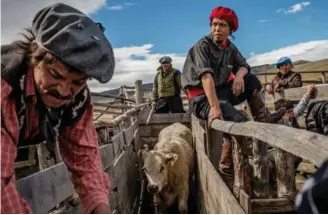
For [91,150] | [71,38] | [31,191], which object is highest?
[71,38]

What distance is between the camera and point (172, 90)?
1036cm

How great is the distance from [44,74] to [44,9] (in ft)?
0.95

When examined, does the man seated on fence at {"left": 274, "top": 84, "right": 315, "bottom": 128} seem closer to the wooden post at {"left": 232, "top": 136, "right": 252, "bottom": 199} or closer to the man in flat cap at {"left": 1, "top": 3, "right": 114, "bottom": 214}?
the wooden post at {"left": 232, "top": 136, "right": 252, "bottom": 199}

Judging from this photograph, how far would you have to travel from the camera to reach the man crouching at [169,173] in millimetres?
6441

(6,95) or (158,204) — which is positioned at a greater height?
(6,95)

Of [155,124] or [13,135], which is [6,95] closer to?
[13,135]

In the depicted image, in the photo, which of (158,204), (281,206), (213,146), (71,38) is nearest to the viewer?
(71,38)

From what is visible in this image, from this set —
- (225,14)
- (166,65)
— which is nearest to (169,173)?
(225,14)

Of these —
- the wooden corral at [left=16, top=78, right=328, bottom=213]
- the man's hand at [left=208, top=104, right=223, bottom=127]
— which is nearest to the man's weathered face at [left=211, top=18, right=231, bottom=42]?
the man's hand at [left=208, top=104, right=223, bottom=127]

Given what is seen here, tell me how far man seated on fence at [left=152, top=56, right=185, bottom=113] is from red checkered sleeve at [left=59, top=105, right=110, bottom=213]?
8072 millimetres

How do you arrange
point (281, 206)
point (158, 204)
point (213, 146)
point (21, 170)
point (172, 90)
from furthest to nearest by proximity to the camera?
1. point (172, 90)
2. point (158, 204)
3. point (21, 170)
4. point (213, 146)
5. point (281, 206)

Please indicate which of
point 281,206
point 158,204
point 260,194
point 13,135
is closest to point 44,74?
point 13,135

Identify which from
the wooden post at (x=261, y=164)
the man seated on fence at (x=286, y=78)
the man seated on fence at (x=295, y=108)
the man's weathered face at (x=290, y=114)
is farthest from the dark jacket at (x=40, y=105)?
the man seated on fence at (x=286, y=78)

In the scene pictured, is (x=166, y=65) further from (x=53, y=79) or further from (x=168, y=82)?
(x=53, y=79)
